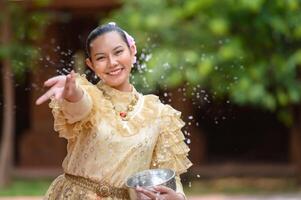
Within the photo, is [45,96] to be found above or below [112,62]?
below

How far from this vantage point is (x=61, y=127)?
11.4 feet

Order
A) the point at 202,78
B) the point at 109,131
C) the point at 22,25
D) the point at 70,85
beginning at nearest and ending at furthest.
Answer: the point at 70,85
the point at 109,131
the point at 202,78
the point at 22,25

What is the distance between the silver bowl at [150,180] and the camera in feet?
11.0

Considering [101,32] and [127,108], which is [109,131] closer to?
[127,108]

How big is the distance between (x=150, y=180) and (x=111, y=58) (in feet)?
1.61

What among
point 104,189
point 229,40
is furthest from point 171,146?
point 229,40

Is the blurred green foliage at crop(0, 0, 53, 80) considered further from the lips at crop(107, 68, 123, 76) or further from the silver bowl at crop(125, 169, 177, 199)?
the silver bowl at crop(125, 169, 177, 199)

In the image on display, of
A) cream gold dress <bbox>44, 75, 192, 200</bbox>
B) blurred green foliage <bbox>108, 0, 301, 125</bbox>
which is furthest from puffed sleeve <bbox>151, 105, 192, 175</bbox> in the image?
blurred green foliage <bbox>108, 0, 301, 125</bbox>

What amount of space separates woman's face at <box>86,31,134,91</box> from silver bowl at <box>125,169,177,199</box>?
38 cm

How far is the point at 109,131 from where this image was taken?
348 cm

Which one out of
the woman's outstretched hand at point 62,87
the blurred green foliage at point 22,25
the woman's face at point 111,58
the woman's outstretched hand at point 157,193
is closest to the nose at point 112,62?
the woman's face at point 111,58

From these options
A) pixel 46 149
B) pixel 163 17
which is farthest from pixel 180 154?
pixel 46 149

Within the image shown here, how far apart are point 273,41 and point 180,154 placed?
21.1 ft

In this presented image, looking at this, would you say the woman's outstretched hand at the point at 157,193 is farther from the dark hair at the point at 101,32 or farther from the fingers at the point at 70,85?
the dark hair at the point at 101,32
